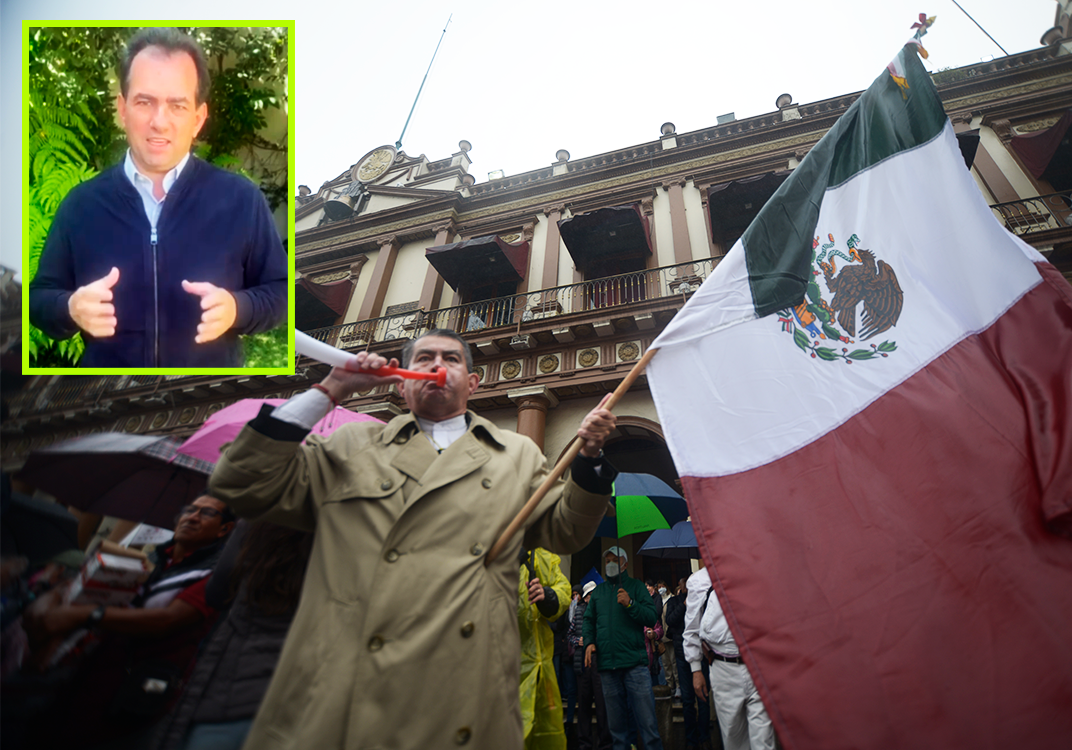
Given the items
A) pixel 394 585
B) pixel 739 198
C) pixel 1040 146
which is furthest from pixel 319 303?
pixel 1040 146

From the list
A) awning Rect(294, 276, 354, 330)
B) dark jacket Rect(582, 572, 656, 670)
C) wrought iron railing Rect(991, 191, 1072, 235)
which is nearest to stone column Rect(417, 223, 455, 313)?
awning Rect(294, 276, 354, 330)

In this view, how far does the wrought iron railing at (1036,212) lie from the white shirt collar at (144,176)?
37.9 ft

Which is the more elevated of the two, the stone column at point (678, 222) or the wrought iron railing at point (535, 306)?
the stone column at point (678, 222)

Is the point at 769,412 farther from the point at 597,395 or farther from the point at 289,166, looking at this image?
the point at 597,395

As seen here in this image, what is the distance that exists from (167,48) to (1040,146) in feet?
43.4

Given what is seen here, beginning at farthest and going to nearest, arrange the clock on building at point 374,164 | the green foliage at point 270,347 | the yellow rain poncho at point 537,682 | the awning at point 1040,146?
1. the clock on building at point 374,164
2. the awning at point 1040,146
3. the yellow rain poncho at point 537,682
4. the green foliage at point 270,347

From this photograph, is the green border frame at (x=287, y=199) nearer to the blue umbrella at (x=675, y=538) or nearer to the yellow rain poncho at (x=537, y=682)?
the yellow rain poncho at (x=537, y=682)

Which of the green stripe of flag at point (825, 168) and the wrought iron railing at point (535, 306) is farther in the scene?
the wrought iron railing at point (535, 306)

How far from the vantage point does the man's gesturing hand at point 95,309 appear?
1604 mm

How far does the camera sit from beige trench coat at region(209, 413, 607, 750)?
1411 mm

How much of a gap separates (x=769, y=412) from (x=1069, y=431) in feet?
3.45

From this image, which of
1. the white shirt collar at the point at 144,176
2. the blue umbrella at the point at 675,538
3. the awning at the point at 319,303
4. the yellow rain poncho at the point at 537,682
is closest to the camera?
the white shirt collar at the point at 144,176

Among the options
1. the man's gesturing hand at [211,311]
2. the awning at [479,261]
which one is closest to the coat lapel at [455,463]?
the man's gesturing hand at [211,311]

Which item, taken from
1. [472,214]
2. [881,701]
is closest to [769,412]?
[881,701]
